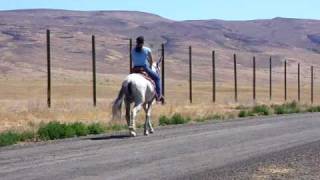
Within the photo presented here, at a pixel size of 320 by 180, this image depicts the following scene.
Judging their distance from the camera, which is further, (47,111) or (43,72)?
(43,72)

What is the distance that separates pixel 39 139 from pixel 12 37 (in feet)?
487

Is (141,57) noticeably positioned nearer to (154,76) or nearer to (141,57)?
(141,57)

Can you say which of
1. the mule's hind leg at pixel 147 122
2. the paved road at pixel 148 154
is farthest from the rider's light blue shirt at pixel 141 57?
the paved road at pixel 148 154

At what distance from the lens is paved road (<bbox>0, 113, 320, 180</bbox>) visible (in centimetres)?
1226

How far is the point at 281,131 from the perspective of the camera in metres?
22.2

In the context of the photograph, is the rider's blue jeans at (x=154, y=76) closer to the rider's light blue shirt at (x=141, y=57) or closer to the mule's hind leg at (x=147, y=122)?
the rider's light blue shirt at (x=141, y=57)

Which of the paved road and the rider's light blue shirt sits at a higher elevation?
the rider's light blue shirt

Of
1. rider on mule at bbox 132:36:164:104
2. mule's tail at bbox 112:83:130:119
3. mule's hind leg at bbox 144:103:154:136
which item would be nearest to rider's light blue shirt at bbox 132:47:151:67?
rider on mule at bbox 132:36:164:104

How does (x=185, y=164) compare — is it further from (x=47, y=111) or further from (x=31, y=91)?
(x=31, y=91)

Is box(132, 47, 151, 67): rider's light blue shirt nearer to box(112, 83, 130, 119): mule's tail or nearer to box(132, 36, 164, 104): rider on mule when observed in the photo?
box(132, 36, 164, 104): rider on mule

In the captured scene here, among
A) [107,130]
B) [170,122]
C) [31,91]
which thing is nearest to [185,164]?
[107,130]

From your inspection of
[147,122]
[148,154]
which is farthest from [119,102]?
[148,154]

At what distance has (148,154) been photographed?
15008 millimetres

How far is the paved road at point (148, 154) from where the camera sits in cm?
1226
